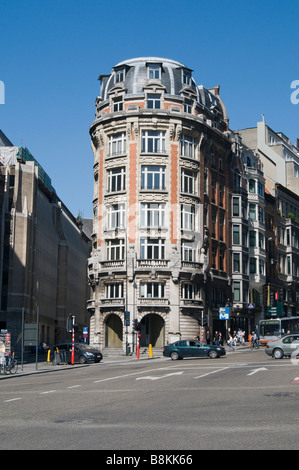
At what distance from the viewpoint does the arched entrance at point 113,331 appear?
2562 inches

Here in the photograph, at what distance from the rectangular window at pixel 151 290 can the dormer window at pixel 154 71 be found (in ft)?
72.6

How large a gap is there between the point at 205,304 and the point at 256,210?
1966cm

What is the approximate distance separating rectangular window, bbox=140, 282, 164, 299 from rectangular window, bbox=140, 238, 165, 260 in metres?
2.69

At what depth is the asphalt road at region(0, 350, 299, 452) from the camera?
1065cm

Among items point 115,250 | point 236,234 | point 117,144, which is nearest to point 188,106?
point 117,144

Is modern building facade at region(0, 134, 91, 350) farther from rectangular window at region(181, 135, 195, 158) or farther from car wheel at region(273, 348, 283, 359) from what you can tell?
car wheel at region(273, 348, 283, 359)

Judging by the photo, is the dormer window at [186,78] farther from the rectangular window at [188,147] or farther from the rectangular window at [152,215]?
the rectangular window at [152,215]

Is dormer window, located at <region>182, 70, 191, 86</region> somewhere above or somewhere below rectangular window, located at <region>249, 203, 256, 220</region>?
above

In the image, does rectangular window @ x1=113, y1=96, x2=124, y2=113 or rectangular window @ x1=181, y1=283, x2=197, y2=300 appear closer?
rectangular window @ x1=181, y1=283, x2=197, y2=300

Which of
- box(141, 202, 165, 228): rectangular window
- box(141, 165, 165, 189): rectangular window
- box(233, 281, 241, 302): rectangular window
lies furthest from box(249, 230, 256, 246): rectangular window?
box(141, 165, 165, 189): rectangular window

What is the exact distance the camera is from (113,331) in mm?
65375

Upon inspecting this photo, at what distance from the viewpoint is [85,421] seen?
1348 centimetres

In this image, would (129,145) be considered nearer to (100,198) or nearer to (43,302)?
(100,198)

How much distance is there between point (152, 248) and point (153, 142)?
11.1 metres
